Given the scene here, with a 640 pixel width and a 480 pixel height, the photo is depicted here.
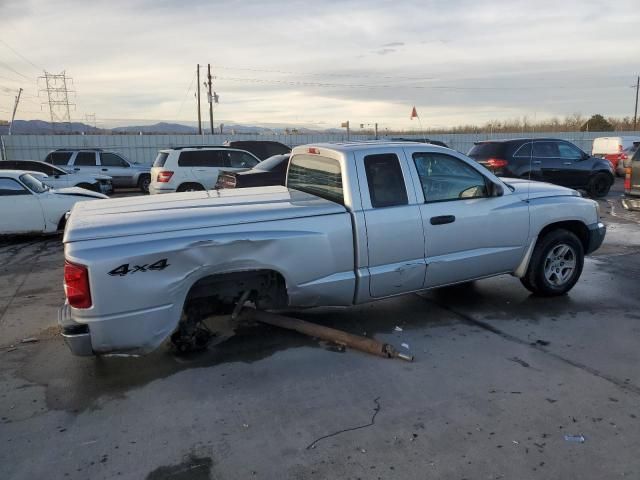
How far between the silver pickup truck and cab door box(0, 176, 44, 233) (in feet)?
19.5

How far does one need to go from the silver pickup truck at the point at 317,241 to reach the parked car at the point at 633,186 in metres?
4.80

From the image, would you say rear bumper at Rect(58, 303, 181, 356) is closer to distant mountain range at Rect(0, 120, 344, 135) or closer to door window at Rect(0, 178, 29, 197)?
door window at Rect(0, 178, 29, 197)

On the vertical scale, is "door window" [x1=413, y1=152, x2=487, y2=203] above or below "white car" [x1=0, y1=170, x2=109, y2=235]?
above

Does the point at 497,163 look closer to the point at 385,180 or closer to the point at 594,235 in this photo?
the point at 594,235

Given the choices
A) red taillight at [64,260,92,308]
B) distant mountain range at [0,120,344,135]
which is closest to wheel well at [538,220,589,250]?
red taillight at [64,260,92,308]

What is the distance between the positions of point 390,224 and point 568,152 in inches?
478

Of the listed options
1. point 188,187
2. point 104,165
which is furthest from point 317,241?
point 104,165

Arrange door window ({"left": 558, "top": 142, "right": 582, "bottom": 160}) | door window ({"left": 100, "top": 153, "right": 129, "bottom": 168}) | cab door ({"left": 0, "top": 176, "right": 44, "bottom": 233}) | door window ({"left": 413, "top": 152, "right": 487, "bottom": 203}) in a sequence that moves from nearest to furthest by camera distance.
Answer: door window ({"left": 413, "top": 152, "right": 487, "bottom": 203}), cab door ({"left": 0, "top": 176, "right": 44, "bottom": 233}), door window ({"left": 558, "top": 142, "right": 582, "bottom": 160}), door window ({"left": 100, "top": 153, "right": 129, "bottom": 168})

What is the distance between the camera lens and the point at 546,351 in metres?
4.46

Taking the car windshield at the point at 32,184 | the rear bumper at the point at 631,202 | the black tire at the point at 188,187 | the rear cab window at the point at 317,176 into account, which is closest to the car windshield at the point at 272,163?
the black tire at the point at 188,187

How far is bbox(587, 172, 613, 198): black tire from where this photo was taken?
15.2 m

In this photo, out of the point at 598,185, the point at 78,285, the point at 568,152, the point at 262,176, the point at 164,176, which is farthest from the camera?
the point at 598,185

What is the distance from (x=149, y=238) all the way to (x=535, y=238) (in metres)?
3.99

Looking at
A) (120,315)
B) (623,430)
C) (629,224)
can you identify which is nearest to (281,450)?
(120,315)
